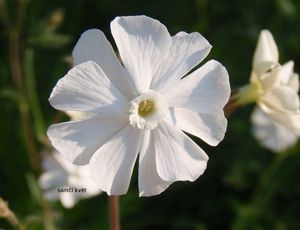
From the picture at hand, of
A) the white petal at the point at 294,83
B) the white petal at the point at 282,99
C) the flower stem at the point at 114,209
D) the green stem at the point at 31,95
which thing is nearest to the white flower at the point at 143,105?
the flower stem at the point at 114,209

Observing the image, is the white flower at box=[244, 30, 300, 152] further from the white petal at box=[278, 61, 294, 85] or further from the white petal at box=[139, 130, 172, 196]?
the white petal at box=[139, 130, 172, 196]

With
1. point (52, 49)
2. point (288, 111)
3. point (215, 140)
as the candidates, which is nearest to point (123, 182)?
point (215, 140)

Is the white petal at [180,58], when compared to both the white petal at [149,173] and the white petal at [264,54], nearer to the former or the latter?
the white petal at [149,173]

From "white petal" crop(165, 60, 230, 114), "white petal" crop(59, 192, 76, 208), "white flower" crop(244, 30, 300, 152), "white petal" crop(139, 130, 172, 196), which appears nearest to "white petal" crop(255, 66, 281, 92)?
"white flower" crop(244, 30, 300, 152)

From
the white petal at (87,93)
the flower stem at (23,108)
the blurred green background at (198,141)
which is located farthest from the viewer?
the blurred green background at (198,141)

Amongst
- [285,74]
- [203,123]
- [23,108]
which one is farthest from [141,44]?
[23,108]

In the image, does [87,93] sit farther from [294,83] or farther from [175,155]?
[294,83]

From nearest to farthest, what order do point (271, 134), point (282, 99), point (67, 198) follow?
1. point (282, 99)
2. point (67, 198)
3. point (271, 134)
